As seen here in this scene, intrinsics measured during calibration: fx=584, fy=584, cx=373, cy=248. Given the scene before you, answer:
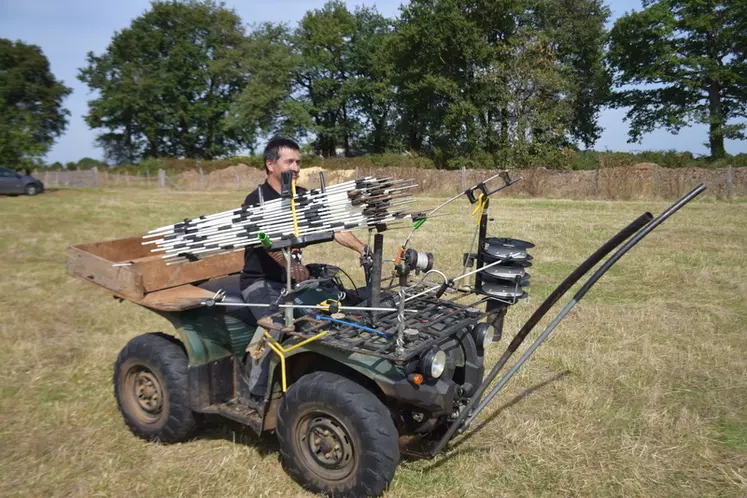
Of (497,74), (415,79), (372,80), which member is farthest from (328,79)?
(497,74)

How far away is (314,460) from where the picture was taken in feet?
11.4

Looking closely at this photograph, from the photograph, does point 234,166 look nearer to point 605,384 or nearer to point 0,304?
point 0,304

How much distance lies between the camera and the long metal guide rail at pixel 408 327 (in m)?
3.18

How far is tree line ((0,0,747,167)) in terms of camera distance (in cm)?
3778

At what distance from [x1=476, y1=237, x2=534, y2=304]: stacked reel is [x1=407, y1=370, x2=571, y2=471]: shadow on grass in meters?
1.09

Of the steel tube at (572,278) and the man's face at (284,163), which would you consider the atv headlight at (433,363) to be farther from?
the man's face at (284,163)

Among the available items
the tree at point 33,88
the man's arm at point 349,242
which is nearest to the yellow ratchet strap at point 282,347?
the man's arm at point 349,242

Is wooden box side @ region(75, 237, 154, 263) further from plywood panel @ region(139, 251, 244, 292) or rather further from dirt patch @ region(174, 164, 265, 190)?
dirt patch @ region(174, 164, 265, 190)

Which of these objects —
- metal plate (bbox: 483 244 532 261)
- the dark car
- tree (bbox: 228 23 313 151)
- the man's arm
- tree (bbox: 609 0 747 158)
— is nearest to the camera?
metal plate (bbox: 483 244 532 261)

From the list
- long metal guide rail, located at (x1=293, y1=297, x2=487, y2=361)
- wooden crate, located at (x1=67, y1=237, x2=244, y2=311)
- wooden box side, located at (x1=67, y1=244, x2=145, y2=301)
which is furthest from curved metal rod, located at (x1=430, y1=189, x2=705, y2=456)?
wooden box side, located at (x1=67, y1=244, x2=145, y2=301)

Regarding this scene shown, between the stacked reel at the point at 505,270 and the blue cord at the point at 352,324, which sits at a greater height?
the stacked reel at the point at 505,270

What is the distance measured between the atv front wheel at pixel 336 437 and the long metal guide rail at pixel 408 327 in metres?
0.24

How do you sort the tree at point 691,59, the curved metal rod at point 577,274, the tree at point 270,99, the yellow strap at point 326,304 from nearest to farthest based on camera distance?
the curved metal rod at point 577,274 < the yellow strap at point 326,304 < the tree at point 691,59 < the tree at point 270,99

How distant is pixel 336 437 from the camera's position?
3.35 metres
